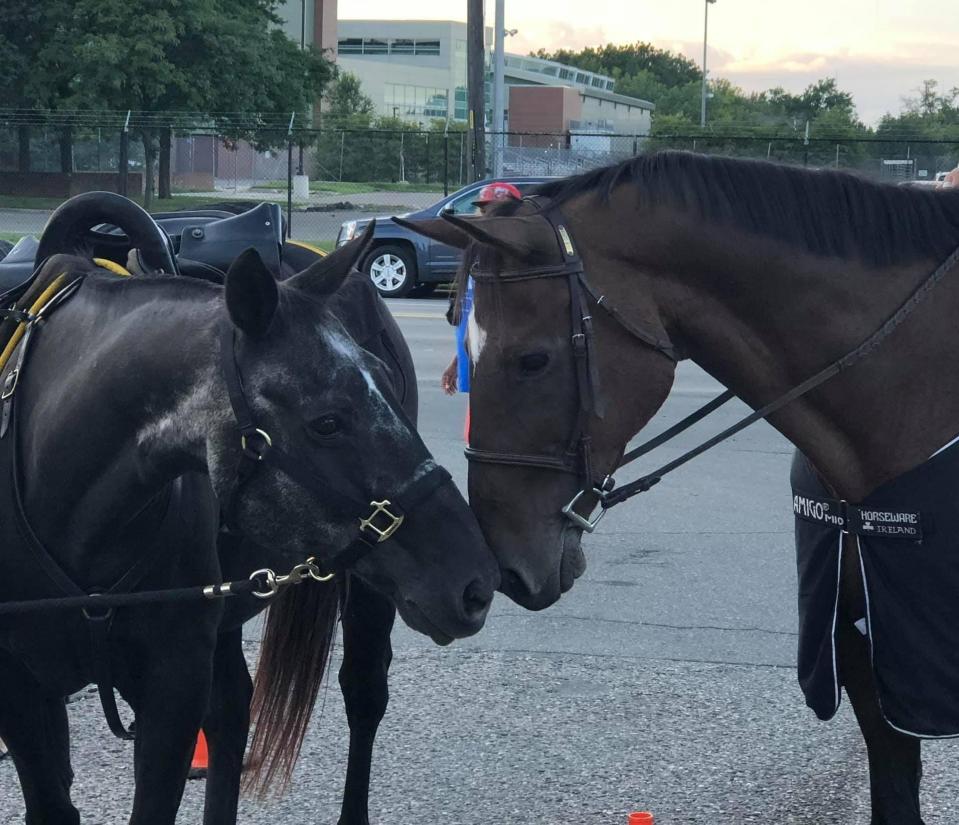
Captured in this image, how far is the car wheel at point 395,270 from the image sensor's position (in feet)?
62.1

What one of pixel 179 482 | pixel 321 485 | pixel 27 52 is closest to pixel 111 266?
pixel 179 482

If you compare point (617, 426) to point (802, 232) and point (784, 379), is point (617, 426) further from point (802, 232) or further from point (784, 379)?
point (802, 232)

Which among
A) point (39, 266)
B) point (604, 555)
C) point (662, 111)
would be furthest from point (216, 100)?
point (662, 111)

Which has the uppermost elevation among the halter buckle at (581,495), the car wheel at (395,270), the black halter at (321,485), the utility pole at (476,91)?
the utility pole at (476,91)

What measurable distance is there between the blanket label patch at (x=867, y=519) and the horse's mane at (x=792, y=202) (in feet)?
1.82

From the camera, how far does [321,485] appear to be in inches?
101

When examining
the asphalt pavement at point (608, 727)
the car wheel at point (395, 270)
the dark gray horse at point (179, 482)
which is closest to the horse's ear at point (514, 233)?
the dark gray horse at point (179, 482)

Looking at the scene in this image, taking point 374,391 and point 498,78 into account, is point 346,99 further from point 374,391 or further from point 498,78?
point 374,391

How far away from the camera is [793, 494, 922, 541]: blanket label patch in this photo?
2924mm

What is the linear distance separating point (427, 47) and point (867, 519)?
99913 mm

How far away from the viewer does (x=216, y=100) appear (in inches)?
1475

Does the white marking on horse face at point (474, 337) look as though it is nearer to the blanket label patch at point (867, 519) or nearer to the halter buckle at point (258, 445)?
the halter buckle at point (258, 445)

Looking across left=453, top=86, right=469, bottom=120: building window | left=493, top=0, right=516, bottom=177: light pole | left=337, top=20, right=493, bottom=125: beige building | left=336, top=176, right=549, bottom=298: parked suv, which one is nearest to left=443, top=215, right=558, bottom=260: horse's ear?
left=336, top=176, right=549, bottom=298: parked suv

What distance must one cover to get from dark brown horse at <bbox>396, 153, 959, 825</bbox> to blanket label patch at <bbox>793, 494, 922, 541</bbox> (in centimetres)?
6
